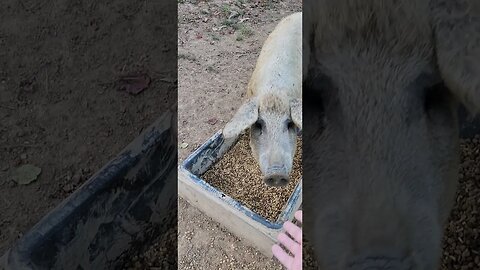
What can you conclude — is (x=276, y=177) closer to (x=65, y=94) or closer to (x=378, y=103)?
(x=378, y=103)

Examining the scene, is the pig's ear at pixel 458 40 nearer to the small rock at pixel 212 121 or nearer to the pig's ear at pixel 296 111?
the pig's ear at pixel 296 111

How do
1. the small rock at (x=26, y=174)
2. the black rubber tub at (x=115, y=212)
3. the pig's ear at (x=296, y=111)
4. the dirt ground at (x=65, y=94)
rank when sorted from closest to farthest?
the pig's ear at (x=296, y=111) → the black rubber tub at (x=115, y=212) → the dirt ground at (x=65, y=94) → the small rock at (x=26, y=174)

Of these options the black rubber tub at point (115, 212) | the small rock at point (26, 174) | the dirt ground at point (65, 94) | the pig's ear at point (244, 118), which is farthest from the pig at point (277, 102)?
the small rock at point (26, 174)

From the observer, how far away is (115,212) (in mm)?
1114

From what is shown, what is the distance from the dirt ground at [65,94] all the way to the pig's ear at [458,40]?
0.60 metres

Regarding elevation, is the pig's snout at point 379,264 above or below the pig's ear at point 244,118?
below

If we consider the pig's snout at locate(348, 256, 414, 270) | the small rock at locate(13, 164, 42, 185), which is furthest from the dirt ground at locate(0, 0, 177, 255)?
the pig's snout at locate(348, 256, 414, 270)

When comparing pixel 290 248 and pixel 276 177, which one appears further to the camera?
pixel 290 248

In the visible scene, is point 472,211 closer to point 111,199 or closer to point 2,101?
point 111,199

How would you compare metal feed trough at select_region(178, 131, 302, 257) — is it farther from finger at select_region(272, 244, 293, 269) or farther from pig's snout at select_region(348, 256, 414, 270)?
pig's snout at select_region(348, 256, 414, 270)

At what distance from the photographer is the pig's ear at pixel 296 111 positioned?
59 centimetres

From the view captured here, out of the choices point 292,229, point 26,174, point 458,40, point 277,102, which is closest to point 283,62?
point 277,102

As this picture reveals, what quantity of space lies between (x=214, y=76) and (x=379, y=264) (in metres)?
0.27

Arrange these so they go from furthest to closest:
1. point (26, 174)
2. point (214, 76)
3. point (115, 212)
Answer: point (26, 174) < point (115, 212) < point (214, 76)
